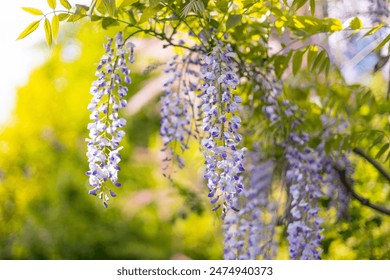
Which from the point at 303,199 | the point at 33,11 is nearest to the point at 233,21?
the point at 33,11

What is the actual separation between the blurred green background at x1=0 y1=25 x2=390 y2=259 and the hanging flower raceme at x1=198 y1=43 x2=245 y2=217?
4.25 meters

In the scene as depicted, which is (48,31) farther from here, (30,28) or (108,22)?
(108,22)

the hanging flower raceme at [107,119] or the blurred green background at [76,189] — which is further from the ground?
the blurred green background at [76,189]

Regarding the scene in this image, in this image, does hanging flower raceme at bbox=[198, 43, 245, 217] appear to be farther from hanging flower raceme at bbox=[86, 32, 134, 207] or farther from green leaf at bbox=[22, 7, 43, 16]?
green leaf at bbox=[22, 7, 43, 16]

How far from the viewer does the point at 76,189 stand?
8.79 m

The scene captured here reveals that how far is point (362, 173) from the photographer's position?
12.2 feet

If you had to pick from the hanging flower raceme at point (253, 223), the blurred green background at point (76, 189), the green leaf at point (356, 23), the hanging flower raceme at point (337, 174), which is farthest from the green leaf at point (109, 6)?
the blurred green background at point (76, 189)

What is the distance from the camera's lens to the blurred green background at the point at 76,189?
8.00 meters

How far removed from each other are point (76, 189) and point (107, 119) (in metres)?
6.90

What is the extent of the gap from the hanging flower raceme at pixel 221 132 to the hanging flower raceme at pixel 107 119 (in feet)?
1.00

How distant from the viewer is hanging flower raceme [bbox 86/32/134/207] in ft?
6.60

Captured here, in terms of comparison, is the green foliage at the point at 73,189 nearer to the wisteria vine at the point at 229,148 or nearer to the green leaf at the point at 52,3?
the wisteria vine at the point at 229,148

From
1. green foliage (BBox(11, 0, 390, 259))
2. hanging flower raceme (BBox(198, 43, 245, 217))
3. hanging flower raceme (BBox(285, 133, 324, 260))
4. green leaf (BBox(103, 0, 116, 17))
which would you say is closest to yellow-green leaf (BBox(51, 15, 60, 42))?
green foliage (BBox(11, 0, 390, 259))
